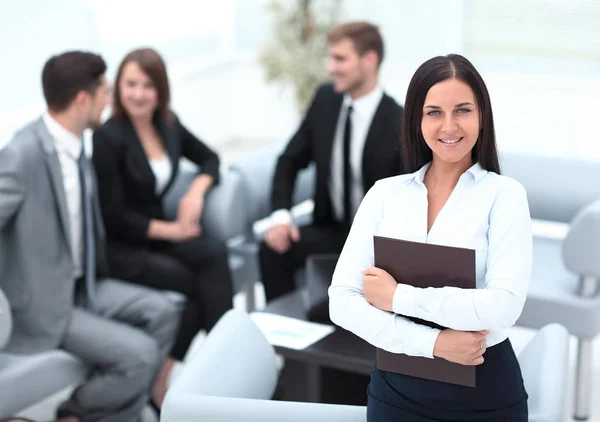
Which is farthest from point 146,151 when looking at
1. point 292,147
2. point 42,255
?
point 42,255

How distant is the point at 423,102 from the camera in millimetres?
1869

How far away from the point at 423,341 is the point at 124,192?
2.32m

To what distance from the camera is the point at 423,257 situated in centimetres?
179

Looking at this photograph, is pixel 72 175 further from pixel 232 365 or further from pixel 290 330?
pixel 232 365

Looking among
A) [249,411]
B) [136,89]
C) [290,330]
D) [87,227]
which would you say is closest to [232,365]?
[249,411]

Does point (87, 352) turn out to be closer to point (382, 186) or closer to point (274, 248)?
point (274, 248)

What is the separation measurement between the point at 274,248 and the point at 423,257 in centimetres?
223

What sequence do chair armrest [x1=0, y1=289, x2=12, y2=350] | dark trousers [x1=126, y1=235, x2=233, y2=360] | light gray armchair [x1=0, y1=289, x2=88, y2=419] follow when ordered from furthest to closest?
dark trousers [x1=126, y1=235, x2=233, y2=360] → light gray armchair [x1=0, y1=289, x2=88, y2=419] → chair armrest [x1=0, y1=289, x2=12, y2=350]

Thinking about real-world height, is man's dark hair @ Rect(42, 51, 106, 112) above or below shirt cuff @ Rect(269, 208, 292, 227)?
above

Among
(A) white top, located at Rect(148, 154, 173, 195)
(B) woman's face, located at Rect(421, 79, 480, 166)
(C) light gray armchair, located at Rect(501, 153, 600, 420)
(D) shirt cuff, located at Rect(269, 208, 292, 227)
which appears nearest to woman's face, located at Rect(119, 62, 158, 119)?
(A) white top, located at Rect(148, 154, 173, 195)

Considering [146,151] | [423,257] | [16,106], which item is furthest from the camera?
[16,106]

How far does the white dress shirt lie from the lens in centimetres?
324

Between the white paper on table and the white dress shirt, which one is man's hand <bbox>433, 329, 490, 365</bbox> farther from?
the white dress shirt

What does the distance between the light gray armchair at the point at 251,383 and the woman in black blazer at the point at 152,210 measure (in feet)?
4.39
